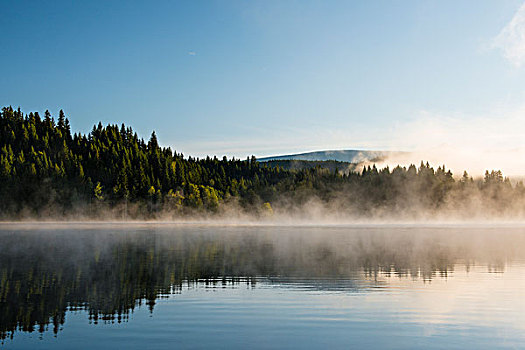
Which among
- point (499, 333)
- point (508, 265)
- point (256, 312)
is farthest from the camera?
point (508, 265)

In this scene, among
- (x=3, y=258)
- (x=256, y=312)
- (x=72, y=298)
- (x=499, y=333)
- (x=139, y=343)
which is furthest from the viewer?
(x=3, y=258)

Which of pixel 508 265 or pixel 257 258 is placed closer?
pixel 508 265

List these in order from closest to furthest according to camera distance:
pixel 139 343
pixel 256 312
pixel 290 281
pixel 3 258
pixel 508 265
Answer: pixel 139 343 → pixel 256 312 → pixel 290 281 → pixel 508 265 → pixel 3 258

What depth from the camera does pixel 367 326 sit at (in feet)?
65.4

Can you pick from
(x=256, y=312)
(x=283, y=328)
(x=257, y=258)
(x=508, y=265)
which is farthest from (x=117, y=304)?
(x=508, y=265)

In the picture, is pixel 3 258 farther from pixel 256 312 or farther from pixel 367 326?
pixel 367 326

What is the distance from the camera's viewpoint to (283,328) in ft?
64.4

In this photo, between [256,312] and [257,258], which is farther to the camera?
[257,258]

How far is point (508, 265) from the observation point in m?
41.1

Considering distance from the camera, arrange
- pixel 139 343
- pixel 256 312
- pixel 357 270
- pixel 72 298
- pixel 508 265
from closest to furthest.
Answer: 1. pixel 139 343
2. pixel 256 312
3. pixel 72 298
4. pixel 357 270
5. pixel 508 265

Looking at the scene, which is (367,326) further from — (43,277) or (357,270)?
(43,277)

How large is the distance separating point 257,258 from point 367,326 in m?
27.6

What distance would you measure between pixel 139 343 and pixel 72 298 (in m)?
9.49

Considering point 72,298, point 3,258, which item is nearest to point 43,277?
point 72,298
